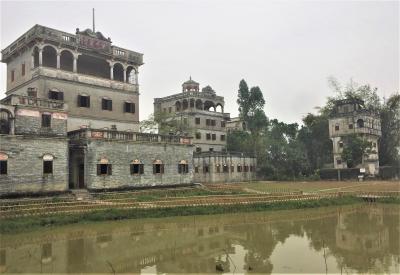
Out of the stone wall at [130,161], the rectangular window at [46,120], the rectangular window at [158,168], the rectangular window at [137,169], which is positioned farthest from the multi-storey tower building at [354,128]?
the rectangular window at [46,120]

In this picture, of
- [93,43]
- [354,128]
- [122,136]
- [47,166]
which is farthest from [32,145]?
[354,128]

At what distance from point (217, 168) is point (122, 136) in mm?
20084

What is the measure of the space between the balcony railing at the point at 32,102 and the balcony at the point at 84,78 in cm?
451

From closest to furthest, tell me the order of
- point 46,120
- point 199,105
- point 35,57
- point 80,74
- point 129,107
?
point 46,120
point 35,57
point 80,74
point 129,107
point 199,105

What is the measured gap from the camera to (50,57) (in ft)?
107

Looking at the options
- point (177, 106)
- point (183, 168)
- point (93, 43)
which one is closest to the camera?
point (93, 43)

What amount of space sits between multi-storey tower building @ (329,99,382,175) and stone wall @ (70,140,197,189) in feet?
97.9

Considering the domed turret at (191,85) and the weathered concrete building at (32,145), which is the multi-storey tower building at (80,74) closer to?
the weathered concrete building at (32,145)

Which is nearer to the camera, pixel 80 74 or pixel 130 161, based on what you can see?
pixel 130 161

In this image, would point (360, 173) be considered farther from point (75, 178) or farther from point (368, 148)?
point (75, 178)

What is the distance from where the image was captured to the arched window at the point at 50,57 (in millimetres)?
32003

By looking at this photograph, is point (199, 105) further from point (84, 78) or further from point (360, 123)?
point (84, 78)

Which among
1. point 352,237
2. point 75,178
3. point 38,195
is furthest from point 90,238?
point 75,178

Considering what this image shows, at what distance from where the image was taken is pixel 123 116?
35.3 metres
